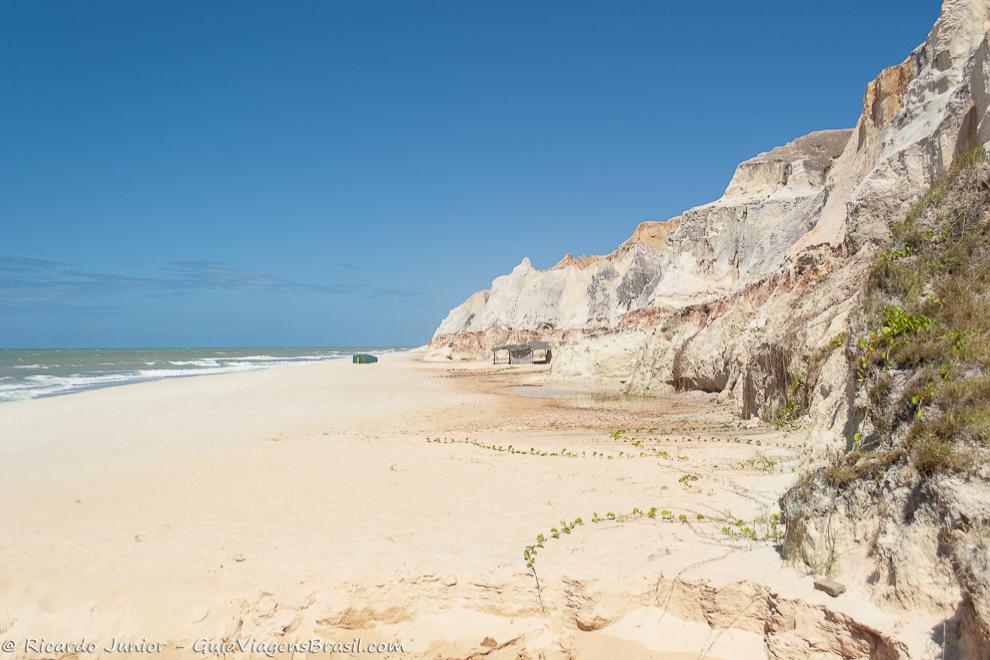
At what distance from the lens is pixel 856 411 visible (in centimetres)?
607

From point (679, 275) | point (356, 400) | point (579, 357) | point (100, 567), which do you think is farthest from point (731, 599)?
point (679, 275)

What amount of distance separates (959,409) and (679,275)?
1293 inches

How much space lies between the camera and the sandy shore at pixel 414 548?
14.3 ft

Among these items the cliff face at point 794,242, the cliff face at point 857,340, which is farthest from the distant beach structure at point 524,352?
the cliff face at point 857,340

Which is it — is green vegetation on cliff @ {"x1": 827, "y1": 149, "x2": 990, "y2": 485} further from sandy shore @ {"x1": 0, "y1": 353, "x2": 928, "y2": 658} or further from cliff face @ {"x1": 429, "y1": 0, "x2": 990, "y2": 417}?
cliff face @ {"x1": 429, "y1": 0, "x2": 990, "y2": 417}

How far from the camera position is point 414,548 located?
18.5ft

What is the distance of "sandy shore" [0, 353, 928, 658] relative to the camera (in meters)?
4.37

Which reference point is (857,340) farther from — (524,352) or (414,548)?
(524,352)

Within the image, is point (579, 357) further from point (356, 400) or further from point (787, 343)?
point (787, 343)

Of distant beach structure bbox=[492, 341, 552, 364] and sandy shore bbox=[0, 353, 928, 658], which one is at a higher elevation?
distant beach structure bbox=[492, 341, 552, 364]

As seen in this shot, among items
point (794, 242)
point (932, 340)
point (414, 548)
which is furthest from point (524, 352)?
point (932, 340)

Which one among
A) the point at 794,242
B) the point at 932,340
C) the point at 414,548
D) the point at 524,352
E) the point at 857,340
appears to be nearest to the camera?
the point at 932,340

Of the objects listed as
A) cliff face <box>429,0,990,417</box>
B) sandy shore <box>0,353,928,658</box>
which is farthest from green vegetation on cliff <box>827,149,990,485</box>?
cliff face <box>429,0,990,417</box>

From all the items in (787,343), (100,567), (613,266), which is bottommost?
(100,567)
